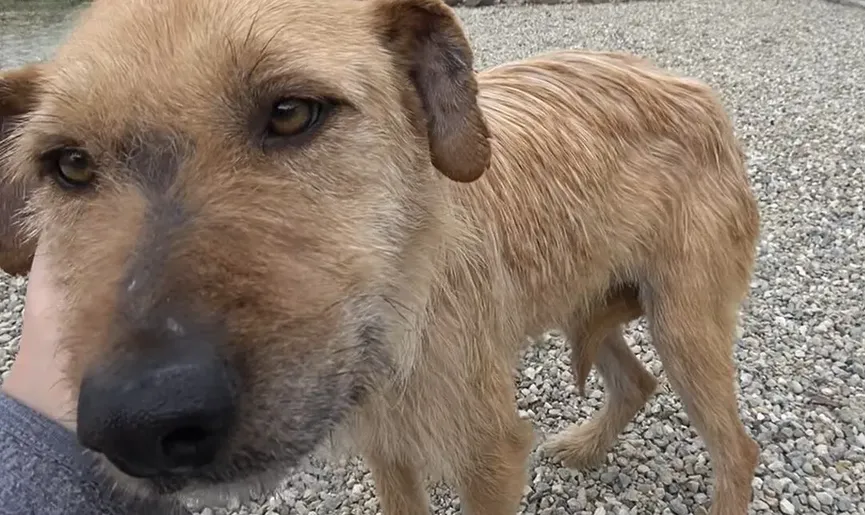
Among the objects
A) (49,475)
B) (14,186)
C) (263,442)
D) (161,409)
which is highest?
(161,409)

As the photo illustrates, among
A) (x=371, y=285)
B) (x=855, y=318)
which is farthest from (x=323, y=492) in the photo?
(x=855, y=318)

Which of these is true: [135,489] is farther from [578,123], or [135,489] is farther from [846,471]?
[846,471]

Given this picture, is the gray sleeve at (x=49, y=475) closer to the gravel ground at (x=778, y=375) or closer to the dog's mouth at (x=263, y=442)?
the dog's mouth at (x=263, y=442)

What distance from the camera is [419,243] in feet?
6.73

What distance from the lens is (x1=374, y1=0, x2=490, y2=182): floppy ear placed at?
2.02 meters

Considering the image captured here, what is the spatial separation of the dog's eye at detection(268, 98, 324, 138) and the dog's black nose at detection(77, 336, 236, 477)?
0.62m

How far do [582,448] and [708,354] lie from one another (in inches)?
37.1

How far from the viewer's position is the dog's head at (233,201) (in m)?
1.36

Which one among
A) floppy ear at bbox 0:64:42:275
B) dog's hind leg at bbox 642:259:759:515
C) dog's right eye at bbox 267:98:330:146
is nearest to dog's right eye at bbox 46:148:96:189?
floppy ear at bbox 0:64:42:275

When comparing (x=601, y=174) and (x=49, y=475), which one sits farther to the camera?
(x=601, y=174)

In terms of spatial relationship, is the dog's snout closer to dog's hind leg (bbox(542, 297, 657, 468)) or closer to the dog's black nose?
the dog's black nose

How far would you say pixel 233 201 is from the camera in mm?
1609

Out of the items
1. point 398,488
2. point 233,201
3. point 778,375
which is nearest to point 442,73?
point 233,201

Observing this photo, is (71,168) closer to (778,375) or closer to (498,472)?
(498,472)
